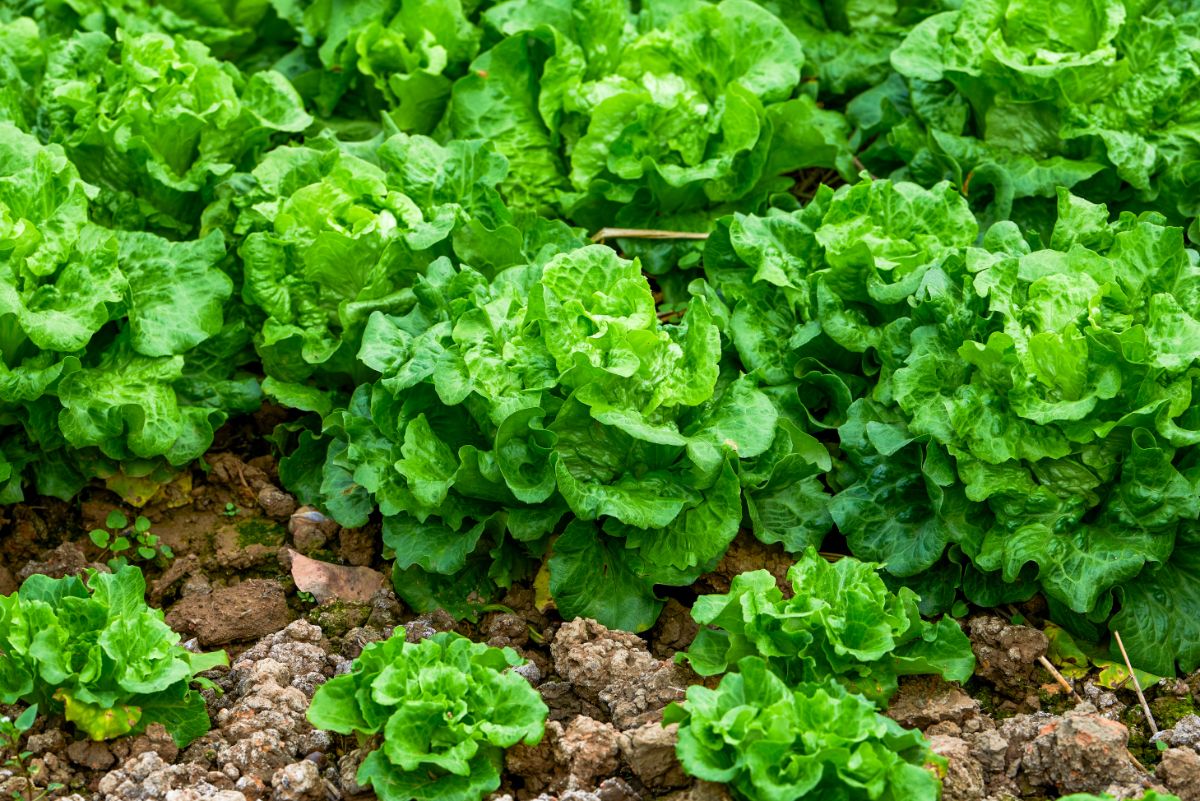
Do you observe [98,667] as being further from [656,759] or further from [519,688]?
[656,759]

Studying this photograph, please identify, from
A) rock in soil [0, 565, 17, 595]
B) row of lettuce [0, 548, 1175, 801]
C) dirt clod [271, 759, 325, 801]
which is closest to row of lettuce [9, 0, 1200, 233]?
rock in soil [0, 565, 17, 595]

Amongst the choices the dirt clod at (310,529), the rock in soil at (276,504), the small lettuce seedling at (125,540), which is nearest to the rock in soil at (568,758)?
the dirt clod at (310,529)

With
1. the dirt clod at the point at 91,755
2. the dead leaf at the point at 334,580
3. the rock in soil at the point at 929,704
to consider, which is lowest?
the dead leaf at the point at 334,580

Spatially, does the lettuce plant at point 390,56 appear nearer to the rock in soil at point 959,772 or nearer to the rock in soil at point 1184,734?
the rock in soil at point 959,772

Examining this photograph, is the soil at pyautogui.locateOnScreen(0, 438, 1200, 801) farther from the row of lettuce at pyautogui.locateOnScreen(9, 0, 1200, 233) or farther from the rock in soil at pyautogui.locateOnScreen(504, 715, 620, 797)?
the row of lettuce at pyautogui.locateOnScreen(9, 0, 1200, 233)

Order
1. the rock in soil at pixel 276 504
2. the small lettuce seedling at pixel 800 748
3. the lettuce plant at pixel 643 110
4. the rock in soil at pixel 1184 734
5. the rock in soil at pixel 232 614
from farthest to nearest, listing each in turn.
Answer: the lettuce plant at pixel 643 110
the rock in soil at pixel 276 504
the rock in soil at pixel 232 614
the rock in soil at pixel 1184 734
the small lettuce seedling at pixel 800 748
